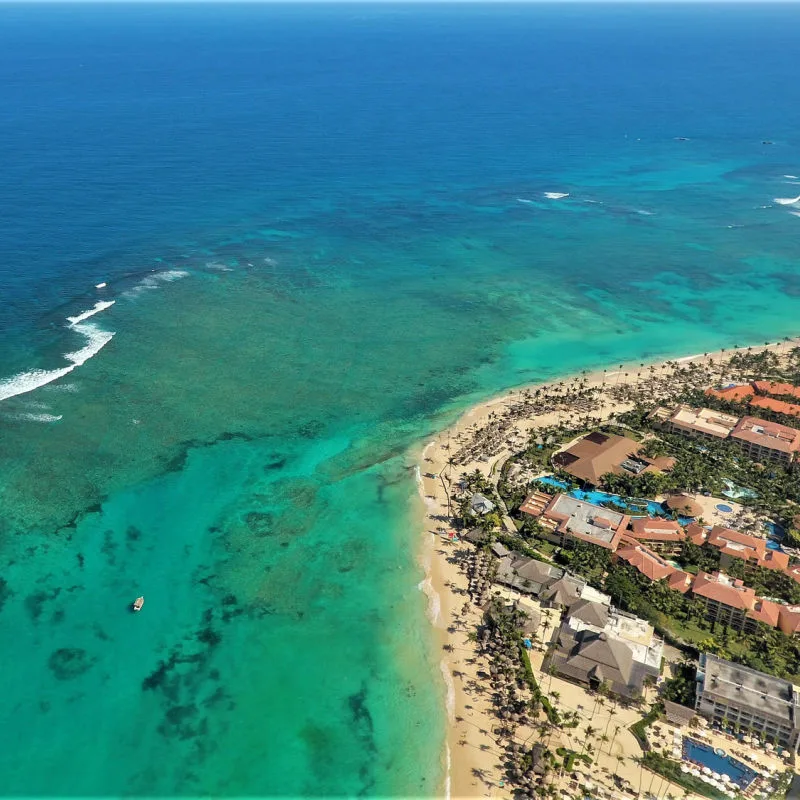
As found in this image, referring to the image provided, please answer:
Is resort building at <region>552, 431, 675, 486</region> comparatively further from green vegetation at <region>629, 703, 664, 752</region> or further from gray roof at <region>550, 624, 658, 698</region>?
green vegetation at <region>629, 703, 664, 752</region>

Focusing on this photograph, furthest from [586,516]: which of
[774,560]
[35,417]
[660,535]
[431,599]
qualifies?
[35,417]

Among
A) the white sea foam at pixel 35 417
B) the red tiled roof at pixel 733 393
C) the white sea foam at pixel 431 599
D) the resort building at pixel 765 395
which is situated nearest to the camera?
the white sea foam at pixel 431 599

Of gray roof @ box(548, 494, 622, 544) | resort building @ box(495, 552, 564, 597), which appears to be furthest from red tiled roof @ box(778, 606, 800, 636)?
resort building @ box(495, 552, 564, 597)

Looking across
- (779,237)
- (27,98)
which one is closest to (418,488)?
(779,237)

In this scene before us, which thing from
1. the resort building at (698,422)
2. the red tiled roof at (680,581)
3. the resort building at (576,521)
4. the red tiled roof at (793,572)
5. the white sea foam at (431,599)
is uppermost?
the resort building at (698,422)

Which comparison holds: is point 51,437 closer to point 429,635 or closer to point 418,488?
point 418,488

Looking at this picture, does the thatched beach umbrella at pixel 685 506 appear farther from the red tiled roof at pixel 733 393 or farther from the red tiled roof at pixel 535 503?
the red tiled roof at pixel 733 393

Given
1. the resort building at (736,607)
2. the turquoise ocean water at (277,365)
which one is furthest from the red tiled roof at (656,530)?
the turquoise ocean water at (277,365)
